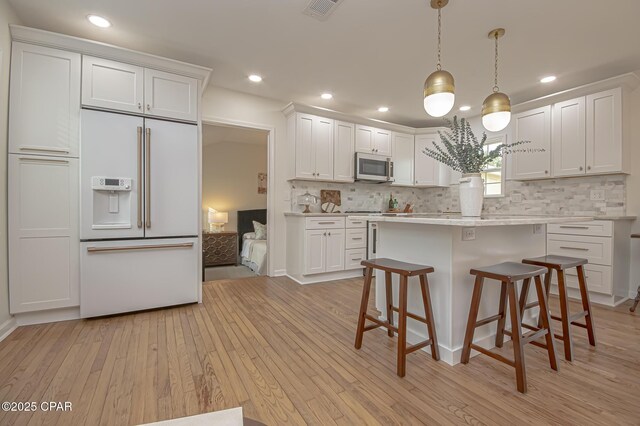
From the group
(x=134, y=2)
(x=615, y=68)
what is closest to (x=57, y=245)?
Answer: (x=134, y=2)

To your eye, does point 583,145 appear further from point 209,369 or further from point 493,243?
point 209,369

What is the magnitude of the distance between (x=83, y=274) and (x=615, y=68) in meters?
5.79

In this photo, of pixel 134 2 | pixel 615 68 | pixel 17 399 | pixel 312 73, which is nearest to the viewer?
pixel 17 399

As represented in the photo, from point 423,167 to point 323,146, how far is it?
6.77ft

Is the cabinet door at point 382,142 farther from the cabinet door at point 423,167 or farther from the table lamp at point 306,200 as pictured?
the table lamp at point 306,200

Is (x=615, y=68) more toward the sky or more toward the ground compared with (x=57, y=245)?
more toward the sky

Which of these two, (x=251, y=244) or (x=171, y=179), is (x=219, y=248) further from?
(x=171, y=179)

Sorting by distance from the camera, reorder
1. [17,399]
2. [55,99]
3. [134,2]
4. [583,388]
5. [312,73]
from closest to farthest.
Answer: [17,399] < [583,388] < [134,2] < [55,99] < [312,73]

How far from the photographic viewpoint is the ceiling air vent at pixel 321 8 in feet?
7.43

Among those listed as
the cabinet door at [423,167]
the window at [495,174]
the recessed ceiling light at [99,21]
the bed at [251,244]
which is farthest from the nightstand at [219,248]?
the window at [495,174]

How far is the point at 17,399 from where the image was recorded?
1.56 meters

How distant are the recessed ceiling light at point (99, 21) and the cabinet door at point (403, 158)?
4106 mm

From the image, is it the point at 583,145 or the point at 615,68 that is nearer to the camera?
the point at 615,68

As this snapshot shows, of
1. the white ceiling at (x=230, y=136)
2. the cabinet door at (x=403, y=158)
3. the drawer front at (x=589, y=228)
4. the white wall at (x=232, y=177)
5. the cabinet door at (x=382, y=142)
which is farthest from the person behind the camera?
the white wall at (x=232, y=177)
